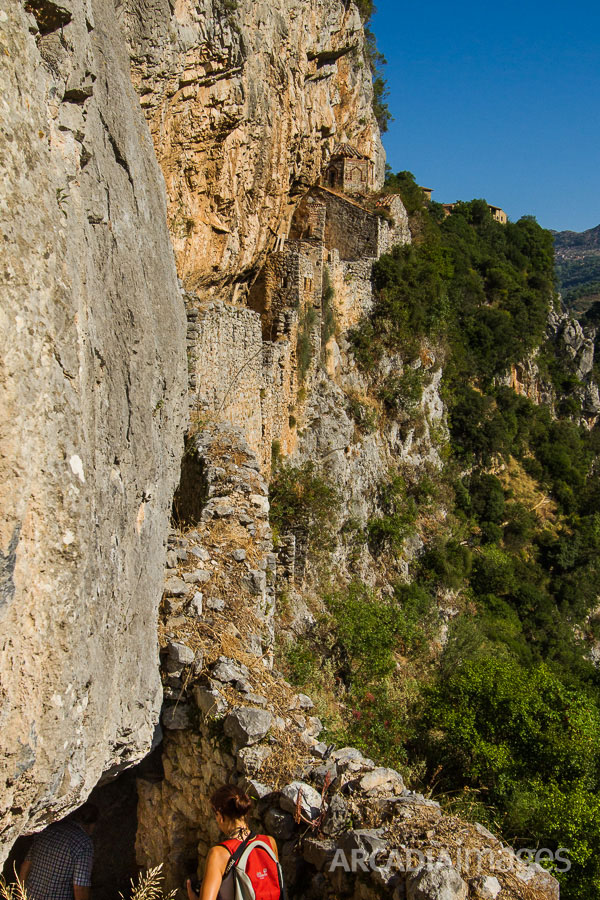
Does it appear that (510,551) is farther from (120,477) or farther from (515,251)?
(120,477)

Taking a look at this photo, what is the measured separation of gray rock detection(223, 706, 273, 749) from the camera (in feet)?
14.2

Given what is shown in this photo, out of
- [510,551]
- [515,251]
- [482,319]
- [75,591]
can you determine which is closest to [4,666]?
[75,591]

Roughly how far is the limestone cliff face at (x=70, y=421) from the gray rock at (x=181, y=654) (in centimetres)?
56

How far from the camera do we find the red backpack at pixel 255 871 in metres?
3.43

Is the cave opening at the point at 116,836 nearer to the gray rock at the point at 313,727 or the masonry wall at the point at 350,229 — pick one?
the gray rock at the point at 313,727

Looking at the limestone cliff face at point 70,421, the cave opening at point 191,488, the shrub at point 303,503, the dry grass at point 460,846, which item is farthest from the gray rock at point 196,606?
the shrub at point 303,503

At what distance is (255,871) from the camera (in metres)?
3.49

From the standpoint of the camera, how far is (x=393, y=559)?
19672 mm

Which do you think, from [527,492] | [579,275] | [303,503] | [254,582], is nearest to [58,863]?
[254,582]

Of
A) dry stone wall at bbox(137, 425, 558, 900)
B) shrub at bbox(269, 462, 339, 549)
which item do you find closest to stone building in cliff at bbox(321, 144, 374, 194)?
shrub at bbox(269, 462, 339, 549)

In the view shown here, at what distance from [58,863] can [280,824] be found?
4.28 ft

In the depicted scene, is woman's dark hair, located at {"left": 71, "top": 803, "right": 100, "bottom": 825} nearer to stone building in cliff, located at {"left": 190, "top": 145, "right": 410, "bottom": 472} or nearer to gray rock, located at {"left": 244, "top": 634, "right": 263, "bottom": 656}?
gray rock, located at {"left": 244, "top": 634, "right": 263, "bottom": 656}

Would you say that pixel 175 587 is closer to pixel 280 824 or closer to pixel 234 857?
pixel 280 824

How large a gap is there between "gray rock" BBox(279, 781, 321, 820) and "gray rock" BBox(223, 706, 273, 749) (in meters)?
0.36
